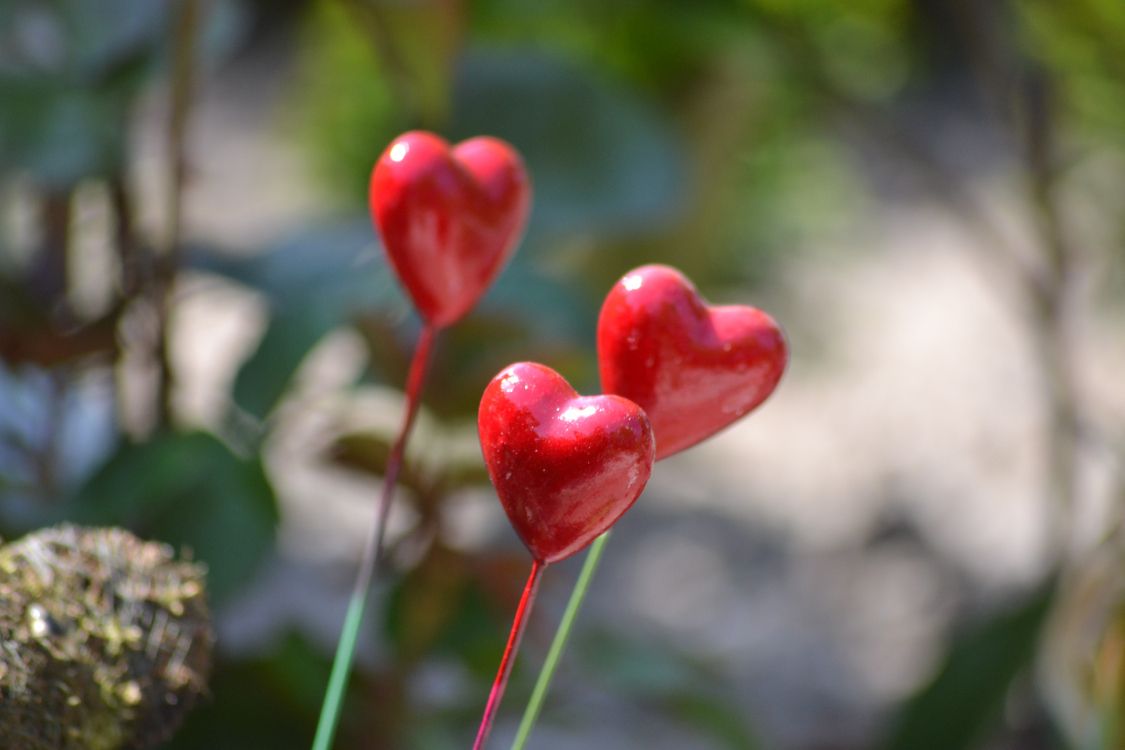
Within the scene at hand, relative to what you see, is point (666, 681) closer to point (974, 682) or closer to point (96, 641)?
point (974, 682)

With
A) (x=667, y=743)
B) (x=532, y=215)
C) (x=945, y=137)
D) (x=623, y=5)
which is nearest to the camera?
(x=532, y=215)

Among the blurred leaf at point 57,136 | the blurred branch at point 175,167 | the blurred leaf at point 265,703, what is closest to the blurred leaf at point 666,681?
the blurred leaf at point 265,703

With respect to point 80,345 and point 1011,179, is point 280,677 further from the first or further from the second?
point 1011,179

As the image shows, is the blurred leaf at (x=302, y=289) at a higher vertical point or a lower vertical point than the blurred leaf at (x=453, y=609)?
higher

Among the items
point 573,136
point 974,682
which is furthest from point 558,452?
point 573,136

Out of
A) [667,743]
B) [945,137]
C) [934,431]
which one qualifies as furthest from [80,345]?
[945,137]

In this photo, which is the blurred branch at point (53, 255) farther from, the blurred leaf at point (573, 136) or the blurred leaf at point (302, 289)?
the blurred leaf at point (573, 136)

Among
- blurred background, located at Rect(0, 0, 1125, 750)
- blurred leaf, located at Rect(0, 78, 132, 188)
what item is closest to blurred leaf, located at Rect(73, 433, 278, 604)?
blurred background, located at Rect(0, 0, 1125, 750)
